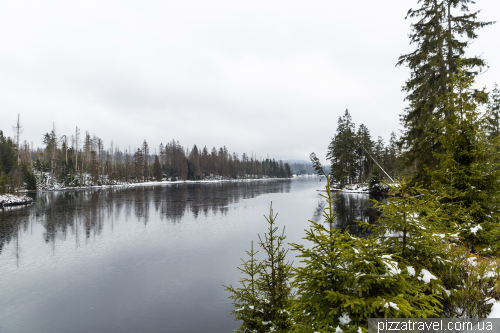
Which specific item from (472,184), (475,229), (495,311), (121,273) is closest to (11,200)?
(121,273)

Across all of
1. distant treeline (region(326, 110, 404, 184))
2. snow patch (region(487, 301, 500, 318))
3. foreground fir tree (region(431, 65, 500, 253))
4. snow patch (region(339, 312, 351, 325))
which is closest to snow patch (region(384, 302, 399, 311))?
snow patch (region(339, 312, 351, 325))

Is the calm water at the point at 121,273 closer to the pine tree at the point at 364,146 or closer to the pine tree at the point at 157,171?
the pine tree at the point at 364,146

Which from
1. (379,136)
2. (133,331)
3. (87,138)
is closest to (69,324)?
(133,331)

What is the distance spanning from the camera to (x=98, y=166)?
7288cm

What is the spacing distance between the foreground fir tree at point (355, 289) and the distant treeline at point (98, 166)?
152ft

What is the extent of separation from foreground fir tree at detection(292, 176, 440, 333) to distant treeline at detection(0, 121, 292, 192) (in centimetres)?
4628

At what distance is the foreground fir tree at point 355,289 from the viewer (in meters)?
2.85

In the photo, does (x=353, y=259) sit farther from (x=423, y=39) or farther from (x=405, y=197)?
(x=423, y=39)

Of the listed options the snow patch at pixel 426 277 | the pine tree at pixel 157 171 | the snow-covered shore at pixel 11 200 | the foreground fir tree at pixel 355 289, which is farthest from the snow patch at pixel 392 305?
Answer: the pine tree at pixel 157 171

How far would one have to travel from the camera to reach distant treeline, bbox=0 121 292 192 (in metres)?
51.6

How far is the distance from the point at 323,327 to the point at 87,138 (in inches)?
3645

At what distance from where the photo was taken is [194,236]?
55.0 feet

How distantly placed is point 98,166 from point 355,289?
84.4 meters

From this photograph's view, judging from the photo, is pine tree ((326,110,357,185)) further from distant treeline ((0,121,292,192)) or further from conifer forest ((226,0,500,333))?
distant treeline ((0,121,292,192))
